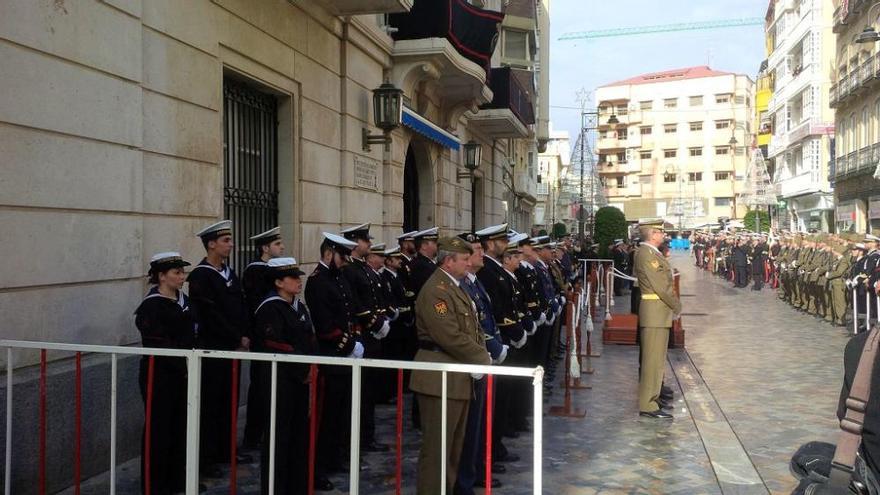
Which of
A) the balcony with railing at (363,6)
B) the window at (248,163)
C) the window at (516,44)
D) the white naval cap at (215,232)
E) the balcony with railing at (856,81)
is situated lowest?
the white naval cap at (215,232)

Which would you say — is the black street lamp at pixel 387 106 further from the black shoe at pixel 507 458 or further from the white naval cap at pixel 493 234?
the black shoe at pixel 507 458

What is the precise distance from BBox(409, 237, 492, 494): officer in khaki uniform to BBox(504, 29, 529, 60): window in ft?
90.1

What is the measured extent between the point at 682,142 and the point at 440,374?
7698cm

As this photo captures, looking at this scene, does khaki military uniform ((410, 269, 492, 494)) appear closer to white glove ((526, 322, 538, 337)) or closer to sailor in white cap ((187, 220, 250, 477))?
sailor in white cap ((187, 220, 250, 477))

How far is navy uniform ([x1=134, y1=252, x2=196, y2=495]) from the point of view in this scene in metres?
5.18

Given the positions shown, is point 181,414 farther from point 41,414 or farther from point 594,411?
point 594,411

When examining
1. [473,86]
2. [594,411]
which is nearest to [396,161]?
[473,86]

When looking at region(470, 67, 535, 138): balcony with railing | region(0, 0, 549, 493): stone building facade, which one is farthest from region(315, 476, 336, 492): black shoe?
region(470, 67, 535, 138): balcony with railing

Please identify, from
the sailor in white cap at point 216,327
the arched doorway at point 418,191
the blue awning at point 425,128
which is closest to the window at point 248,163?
the sailor in white cap at point 216,327

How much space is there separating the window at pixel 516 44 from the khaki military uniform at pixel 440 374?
27497mm

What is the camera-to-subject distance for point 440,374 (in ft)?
15.6

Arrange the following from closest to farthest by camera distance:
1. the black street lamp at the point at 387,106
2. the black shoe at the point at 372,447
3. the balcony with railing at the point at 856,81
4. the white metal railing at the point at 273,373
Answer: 1. the white metal railing at the point at 273,373
2. the black shoe at the point at 372,447
3. the black street lamp at the point at 387,106
4. the balcony with railing at the point at 856,81

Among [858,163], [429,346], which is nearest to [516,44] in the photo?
[858,163]

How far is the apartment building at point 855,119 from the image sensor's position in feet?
104
